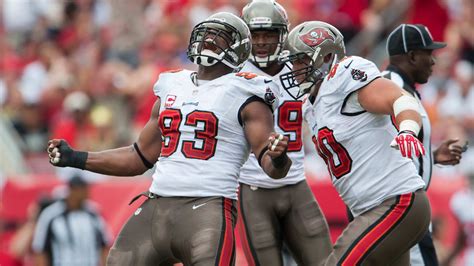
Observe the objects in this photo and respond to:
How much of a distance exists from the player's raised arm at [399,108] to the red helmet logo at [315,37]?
506 mm

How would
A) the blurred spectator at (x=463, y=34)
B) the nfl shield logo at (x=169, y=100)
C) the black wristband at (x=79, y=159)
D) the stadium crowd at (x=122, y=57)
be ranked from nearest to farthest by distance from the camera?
1. the nfl shield logo at (x=169, y=100)
2. the black wristband at (x=79, y=159)
3. the stadium crowd at (x=122, y=57)
4. the blurred spectator at (x=463, y=34)

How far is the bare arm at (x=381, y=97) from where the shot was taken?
605cm

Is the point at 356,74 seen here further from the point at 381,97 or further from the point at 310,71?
the point at 310,71

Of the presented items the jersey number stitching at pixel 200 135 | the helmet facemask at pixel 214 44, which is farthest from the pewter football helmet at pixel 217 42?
the jersey number stitching at pixel 200 135

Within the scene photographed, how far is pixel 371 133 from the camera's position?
20.8ft

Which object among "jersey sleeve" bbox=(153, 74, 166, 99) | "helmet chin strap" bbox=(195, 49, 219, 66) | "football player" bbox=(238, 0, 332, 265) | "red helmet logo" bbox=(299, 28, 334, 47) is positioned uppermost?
"helmet chin strap" bbox=(195, 49, 219, 66)

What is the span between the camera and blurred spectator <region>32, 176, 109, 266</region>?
10484 millimetres

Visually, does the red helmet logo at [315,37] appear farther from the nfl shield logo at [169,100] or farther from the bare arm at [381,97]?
the nfl shield logo at [169,100]

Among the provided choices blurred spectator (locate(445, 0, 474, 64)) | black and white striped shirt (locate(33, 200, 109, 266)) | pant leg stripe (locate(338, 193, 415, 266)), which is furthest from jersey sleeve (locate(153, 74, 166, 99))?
blurred spectator (locate(445, 0, 474, 64))

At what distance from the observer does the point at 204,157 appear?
20.1ft

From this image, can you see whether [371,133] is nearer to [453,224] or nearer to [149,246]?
[149,246]

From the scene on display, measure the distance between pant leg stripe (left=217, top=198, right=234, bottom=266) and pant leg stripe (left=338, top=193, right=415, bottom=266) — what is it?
646mm

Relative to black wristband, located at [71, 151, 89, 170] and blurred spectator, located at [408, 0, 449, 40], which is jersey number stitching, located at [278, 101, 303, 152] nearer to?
black wristband, located at [71, 151, 89, 170]

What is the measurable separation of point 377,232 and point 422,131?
46.6 inches
